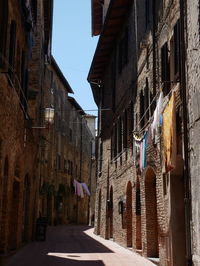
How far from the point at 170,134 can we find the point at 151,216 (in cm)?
492

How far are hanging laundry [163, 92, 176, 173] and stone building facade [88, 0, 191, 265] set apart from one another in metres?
0.02

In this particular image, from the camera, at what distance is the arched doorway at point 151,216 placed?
531 inches

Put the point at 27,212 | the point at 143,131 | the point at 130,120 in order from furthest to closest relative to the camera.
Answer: the point at 27,212 → the point at 130,120 → the point at 143,131

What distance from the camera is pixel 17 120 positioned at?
14062mm

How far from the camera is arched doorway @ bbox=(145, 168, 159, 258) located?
1350 centimetres

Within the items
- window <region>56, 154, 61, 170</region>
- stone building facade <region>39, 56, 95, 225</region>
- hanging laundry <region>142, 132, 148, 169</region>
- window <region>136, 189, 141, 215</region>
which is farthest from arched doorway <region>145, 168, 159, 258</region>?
window <region>56, 154, 61, 170</region>

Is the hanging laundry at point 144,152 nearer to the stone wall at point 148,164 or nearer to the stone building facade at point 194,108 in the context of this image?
the stone wall at point 148,164

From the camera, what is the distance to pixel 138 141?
14445 mm

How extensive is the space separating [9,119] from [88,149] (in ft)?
140

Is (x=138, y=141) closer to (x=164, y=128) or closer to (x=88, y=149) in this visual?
(x=164, y=128)

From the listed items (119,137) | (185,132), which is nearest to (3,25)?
(185,132)

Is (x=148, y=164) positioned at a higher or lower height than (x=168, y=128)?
lower

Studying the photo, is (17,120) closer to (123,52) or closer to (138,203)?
(138,203)

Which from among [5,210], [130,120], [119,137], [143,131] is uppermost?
[130,120]
